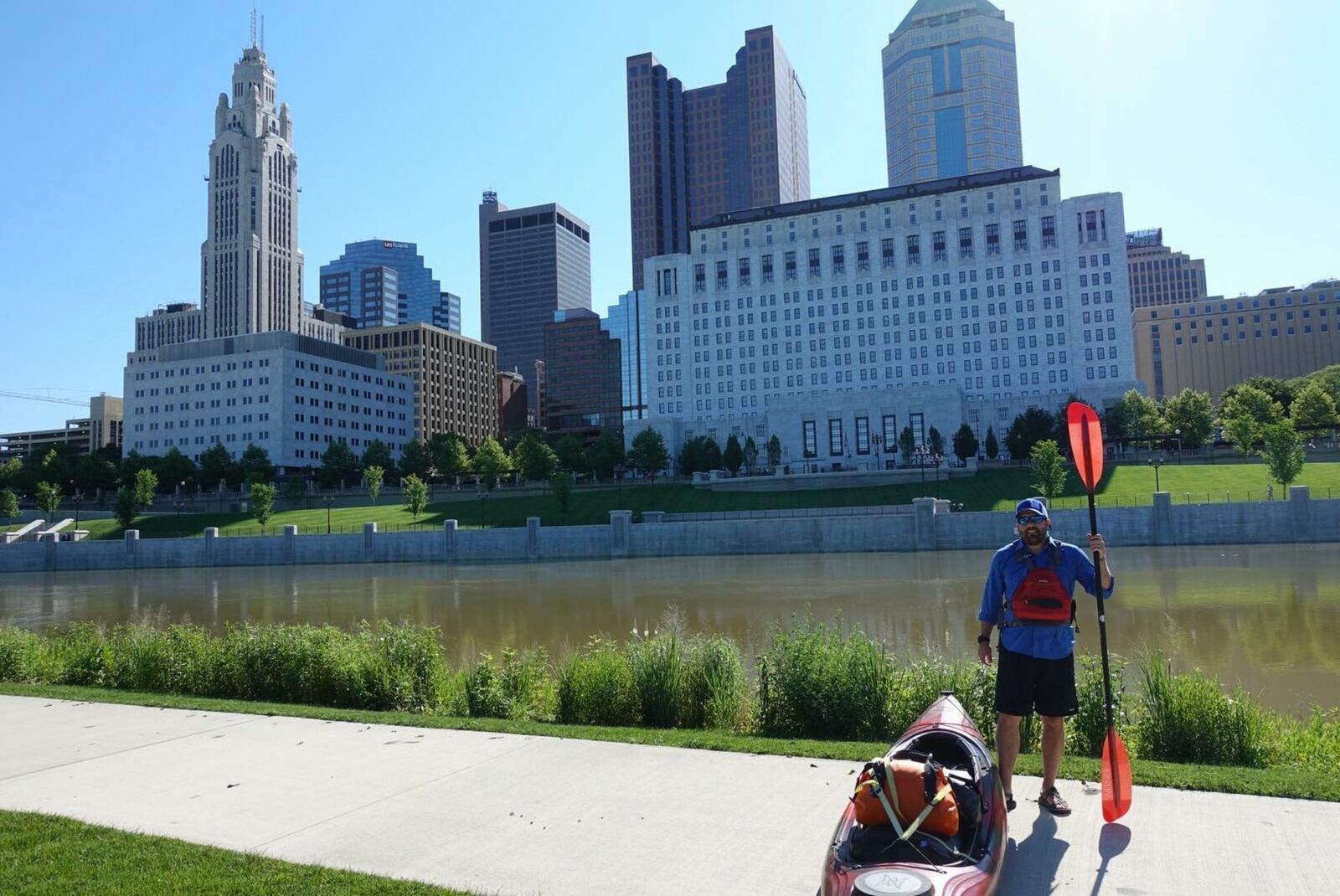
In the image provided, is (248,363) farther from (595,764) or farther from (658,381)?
(595,764)

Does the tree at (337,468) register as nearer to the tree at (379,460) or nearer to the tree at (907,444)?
the tree at (379,460)

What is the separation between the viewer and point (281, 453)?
140m

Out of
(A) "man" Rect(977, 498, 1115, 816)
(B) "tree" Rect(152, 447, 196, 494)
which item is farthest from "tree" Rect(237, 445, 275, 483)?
(A) "man" Rect(977, 498, 1115, 816)

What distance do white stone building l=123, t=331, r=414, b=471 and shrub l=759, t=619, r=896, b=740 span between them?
143416mm

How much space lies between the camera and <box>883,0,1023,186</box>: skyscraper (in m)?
187

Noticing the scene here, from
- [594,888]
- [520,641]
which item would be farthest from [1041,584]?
[520,641]

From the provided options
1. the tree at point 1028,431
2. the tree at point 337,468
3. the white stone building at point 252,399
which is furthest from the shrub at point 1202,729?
the white stone building at point 252,399

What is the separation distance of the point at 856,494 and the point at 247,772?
79.0 metres

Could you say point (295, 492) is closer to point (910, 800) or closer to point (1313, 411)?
A: point (910, 800)

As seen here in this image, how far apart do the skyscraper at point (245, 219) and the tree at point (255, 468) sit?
75.1 meters

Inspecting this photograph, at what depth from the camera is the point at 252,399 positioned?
473ft

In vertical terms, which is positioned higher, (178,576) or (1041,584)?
(1041,584)

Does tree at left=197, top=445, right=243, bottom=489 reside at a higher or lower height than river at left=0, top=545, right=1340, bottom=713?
higher

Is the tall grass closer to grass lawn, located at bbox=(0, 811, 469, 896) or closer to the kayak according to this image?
the kayak
